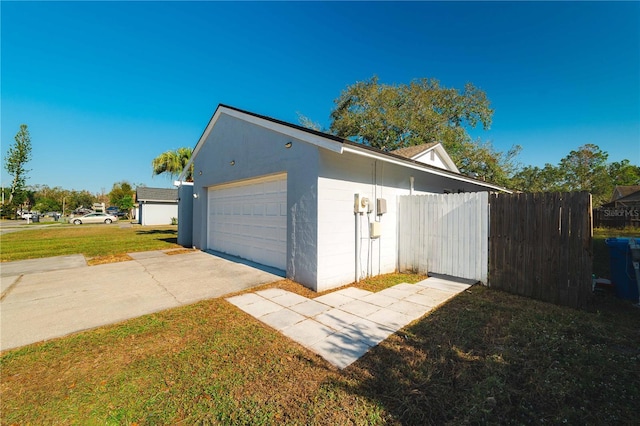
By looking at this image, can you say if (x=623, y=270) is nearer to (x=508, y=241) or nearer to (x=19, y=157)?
(x=508, y=241)

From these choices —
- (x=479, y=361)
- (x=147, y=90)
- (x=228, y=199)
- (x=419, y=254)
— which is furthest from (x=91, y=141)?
(x=479, y=361)

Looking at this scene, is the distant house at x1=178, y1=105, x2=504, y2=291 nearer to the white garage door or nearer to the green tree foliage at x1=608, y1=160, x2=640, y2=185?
the white garage door

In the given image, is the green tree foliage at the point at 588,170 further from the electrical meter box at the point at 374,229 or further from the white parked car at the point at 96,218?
the white parked car at the point at 96,218

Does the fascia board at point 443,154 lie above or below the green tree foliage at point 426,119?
below

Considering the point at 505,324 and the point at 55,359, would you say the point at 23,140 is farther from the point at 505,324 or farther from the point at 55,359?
the point at 505,324

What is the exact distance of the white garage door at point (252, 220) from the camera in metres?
6.63

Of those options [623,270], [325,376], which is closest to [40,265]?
[325,376]

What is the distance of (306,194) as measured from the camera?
536cm

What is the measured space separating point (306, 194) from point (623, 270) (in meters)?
6.11

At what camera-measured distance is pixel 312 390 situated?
2.31 meters

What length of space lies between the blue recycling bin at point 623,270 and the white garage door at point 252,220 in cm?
668

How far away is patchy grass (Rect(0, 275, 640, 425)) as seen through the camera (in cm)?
203

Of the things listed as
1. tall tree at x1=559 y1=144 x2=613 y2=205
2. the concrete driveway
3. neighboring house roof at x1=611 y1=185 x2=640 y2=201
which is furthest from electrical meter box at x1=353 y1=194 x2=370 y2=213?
tall tree at x1=559 y1=144 x2=613 y2=205

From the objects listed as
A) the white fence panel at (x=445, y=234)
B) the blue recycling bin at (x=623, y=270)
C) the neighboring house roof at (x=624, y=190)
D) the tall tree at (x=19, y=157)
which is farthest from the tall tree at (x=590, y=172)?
the tall tree at (x=19, y=157)
